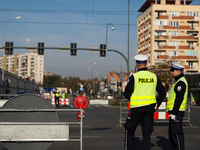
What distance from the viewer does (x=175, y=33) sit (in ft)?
273

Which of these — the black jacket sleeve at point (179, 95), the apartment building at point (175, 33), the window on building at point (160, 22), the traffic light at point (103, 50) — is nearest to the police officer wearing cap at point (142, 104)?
the black jacket sleeve at point (179, 95)

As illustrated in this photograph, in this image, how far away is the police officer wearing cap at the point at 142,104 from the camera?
18.7 ft

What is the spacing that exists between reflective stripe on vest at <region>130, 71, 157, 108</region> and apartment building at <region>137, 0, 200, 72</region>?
77435 mm

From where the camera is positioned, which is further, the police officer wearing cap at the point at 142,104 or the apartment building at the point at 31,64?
the apartment building at the point at 31,64

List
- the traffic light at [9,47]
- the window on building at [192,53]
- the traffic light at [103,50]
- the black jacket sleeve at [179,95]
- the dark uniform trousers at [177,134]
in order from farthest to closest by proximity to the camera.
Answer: the window on building at [192,53] < the traffic light at [103,50] < the traffic light at [9,47] < the black jacket sleeve at [179,95] < the dark uniform trousers at [177,134]

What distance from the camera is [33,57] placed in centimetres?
18688

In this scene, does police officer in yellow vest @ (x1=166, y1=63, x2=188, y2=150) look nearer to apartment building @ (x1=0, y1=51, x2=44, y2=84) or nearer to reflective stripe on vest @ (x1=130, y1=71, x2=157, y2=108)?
reflective stripe on vest @ (x1=130, y1=71, x2=157, y2=108)

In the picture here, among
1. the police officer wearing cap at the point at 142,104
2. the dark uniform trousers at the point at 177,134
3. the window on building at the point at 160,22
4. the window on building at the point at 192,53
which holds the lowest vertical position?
the dark uniform trousers at the point at 177,134

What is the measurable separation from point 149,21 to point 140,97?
79783mm

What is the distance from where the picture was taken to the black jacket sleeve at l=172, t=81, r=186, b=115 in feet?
20.9

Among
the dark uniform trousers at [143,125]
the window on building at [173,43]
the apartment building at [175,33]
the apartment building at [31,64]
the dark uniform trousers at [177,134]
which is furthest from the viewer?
the apartment building at [31,64]

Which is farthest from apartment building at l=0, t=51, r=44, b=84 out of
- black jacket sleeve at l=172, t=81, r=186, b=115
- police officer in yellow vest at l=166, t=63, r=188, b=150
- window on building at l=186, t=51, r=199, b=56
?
black jacket sleeve at l=172, t=81, r=186, b=115

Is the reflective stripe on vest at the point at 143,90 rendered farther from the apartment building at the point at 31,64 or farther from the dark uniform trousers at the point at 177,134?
the apartment building at the point at 31,64

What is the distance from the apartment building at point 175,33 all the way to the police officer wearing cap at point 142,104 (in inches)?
3049
